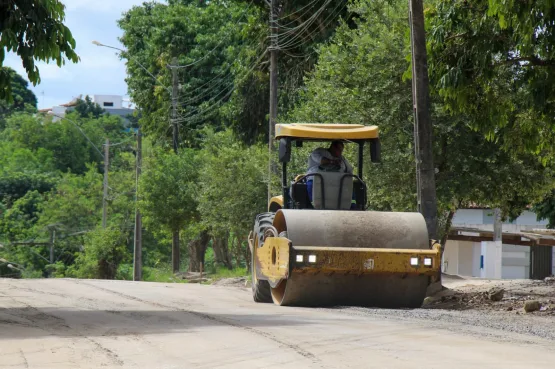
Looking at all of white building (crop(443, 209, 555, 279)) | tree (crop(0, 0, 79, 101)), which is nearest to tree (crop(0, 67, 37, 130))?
white building (crop(443, 209, 555, 279))

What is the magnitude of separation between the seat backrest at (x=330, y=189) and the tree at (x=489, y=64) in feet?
8.17

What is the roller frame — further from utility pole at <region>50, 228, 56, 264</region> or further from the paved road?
utility pole at <region>50, 228, 56, 264</region>

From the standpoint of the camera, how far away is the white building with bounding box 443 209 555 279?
43531 millimetres

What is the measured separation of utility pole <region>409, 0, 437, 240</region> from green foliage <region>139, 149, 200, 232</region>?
27298mm

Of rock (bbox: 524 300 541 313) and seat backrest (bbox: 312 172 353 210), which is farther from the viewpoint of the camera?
seat backrest (bbox: 312 172 353 210)

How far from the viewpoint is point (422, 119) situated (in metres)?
19.2

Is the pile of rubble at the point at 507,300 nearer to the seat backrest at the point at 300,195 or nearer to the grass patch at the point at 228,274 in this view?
the seat backrest at the point at 300,195

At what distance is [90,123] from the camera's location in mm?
104438

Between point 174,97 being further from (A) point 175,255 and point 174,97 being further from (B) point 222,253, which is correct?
(B) point 222,253

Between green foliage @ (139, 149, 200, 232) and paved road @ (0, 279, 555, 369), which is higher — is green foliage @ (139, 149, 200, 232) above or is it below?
above

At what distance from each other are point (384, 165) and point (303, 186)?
23.0 feet

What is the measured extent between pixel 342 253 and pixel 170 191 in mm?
32037

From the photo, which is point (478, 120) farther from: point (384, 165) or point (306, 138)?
point (384, 165)

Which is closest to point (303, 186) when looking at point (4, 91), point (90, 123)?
point (4, 91)
